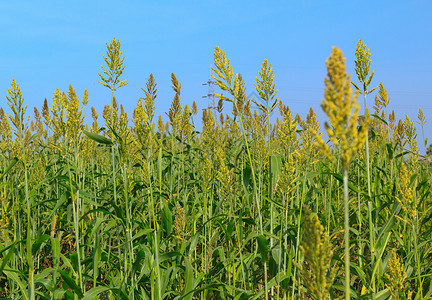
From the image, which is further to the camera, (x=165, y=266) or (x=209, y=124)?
(x=209, y=124)

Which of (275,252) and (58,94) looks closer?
(275,252)

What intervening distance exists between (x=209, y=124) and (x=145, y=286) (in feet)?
7.66

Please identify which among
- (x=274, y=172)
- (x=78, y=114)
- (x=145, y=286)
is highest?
(x=78, y=114)

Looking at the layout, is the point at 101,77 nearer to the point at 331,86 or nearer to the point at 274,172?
the point at 274,172

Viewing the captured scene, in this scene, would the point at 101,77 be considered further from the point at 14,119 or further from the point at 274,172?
the point at 274,172

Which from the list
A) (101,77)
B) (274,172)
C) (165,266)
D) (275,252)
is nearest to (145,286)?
(165,266)

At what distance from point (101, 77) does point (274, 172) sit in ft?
4.48

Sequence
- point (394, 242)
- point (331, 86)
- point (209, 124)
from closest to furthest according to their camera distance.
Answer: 1. point (331, 86)
2. point (394, 242)
3. point (209, 124)

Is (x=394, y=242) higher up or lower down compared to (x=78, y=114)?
lower down

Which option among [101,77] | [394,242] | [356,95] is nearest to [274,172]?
[101,77]

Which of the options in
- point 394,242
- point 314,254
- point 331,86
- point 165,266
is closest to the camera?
point 331,86

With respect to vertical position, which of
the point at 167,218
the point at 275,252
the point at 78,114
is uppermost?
the point at 78,114

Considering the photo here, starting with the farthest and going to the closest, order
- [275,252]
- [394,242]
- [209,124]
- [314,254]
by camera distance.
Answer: [209,124] → [394,242] → [275,252] → [314,254]

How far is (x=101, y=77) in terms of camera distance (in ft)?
8.59
